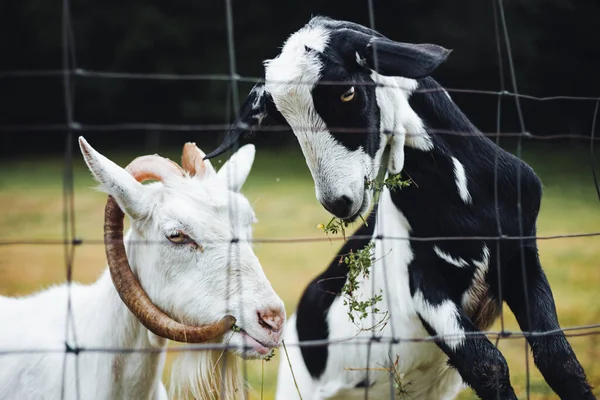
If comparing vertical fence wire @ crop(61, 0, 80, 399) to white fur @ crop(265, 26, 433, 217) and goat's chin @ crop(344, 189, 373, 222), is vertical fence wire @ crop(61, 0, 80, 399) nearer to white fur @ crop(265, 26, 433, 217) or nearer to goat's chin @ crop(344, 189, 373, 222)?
white fur @ crop(265, 26, 433, 217)

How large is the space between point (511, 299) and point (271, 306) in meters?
0.96

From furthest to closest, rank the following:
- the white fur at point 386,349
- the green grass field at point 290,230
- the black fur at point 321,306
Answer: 1. the green grass field at point 290,230
2. the black fur at point 321,306
3. the white fur at point 386,349

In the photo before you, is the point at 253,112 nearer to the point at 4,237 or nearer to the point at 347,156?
the point at 347,156

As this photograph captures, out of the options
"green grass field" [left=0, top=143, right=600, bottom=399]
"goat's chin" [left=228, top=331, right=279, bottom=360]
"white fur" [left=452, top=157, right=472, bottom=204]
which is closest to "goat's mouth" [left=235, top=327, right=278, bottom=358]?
"goat's chin" [left=228, top=331, right=279, bottom=360]

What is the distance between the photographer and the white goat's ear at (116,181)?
2.57 metres

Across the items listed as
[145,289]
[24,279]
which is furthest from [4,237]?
[145,289]

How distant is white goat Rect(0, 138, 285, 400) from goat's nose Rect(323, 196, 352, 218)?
277 millimetres

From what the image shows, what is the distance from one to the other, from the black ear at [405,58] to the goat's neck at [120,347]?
114 cm

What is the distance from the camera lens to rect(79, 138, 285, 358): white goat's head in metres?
2.63

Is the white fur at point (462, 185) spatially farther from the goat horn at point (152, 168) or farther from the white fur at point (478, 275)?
the goat horn at point (152, 168)

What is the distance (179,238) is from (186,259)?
7cm

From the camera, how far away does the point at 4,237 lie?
11.4 m

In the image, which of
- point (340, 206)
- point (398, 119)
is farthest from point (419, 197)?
point (340, 206)

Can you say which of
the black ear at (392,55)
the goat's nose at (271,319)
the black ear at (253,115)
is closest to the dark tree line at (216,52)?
the black ear at (253,115)
